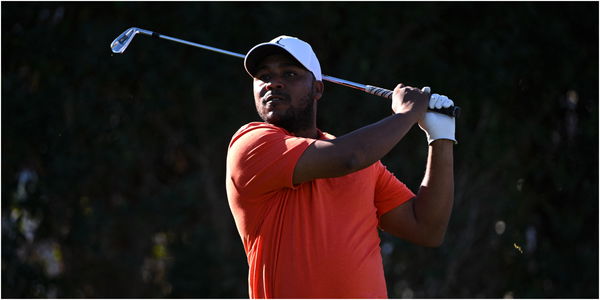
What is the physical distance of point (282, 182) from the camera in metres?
2.86

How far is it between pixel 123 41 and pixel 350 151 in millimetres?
1853

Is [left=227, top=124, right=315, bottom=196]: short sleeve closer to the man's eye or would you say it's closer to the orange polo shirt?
the orange polo shirt

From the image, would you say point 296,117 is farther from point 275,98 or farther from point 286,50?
point 286,50

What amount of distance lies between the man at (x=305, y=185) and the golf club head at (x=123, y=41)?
113 cm

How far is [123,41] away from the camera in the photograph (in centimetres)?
427

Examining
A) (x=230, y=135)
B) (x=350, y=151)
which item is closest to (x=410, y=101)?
(x=350, y=151)

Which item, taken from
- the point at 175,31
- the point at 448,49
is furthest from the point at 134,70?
the point at 448,49

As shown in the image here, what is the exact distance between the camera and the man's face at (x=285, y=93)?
Result: 308 centimetres

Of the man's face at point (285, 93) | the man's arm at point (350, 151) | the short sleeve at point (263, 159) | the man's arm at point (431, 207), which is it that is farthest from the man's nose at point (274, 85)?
the man's arm at point (431, 207)

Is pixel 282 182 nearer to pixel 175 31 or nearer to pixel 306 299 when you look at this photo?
pixel 306 299

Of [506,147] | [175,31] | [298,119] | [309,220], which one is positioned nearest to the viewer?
[309,220]

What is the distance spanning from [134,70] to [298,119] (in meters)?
4.11

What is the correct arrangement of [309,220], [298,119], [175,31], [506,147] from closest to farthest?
[309,220] → [298,119] → [175,31] → [506,147]

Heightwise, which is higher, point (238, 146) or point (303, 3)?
point (303, 3)
